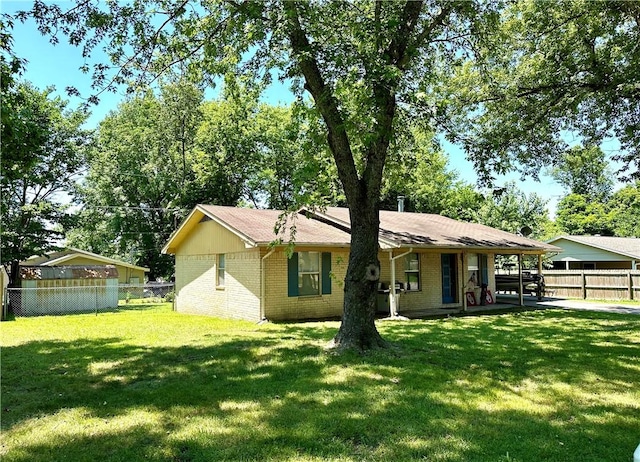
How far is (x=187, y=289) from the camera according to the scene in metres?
17.7

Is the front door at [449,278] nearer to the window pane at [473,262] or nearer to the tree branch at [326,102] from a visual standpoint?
the window pane at [473,262]

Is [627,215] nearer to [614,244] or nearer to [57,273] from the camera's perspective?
[614,244]

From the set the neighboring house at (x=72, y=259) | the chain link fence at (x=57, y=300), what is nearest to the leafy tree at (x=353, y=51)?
the chain link fence at (x=57, y=300)

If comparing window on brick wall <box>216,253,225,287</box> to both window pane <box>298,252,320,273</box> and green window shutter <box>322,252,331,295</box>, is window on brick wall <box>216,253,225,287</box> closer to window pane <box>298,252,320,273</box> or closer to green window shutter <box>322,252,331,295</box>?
window pane <box>298,252,320,273</box>

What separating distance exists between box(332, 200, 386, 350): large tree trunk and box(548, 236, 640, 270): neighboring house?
2288 centimetres

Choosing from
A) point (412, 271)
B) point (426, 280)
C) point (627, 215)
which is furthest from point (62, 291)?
point (627, 215)

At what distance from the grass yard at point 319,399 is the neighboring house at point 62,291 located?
30.5ft

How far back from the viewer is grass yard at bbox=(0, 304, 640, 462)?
13.6 feet

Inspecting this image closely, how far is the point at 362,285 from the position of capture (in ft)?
27.0

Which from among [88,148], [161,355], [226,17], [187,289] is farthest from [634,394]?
[88,148]

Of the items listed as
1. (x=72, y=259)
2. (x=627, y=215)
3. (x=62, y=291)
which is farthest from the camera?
(x=627, y=215)

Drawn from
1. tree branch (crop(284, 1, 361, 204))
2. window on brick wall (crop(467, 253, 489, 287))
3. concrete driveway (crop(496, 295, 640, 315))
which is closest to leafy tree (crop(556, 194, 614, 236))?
concrete driveway (crop(496, 295, 640, 315))

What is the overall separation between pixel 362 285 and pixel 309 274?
6.20 m

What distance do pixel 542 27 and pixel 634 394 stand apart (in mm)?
9537
